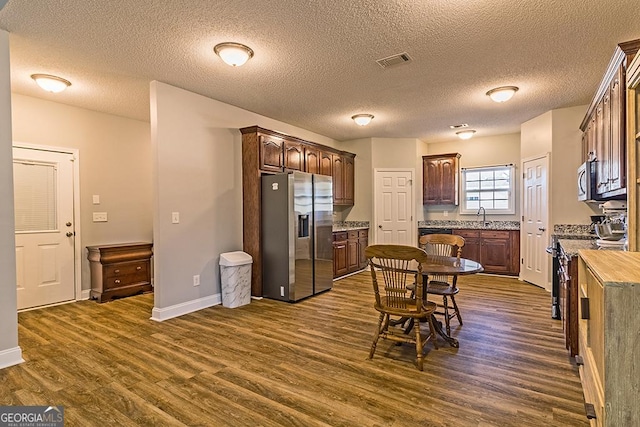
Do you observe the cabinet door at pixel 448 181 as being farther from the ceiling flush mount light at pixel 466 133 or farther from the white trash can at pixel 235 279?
the white trash can at pixel 235 279

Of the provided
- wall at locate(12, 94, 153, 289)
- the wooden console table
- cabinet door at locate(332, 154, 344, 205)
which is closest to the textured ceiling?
wall at locate(12, 94, 153, 289)

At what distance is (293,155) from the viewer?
5.34 metres

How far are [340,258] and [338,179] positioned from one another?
157cm

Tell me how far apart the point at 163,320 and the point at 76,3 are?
3.06 meters

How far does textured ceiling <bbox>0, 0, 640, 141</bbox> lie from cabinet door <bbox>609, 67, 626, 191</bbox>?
431mm

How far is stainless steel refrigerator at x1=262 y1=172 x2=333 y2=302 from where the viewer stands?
450 centimetres

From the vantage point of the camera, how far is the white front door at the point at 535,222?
5117 mm

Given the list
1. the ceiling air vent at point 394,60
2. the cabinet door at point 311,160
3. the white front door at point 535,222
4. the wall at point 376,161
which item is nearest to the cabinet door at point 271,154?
the cabinet door at point 311,160

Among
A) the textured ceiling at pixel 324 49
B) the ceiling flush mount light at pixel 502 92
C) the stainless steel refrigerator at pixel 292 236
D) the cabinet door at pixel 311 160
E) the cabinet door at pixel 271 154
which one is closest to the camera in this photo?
the textured ceiling at pixel 324 49

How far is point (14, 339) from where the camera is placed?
2.74m

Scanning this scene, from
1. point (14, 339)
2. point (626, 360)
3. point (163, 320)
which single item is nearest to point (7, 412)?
point (14, 339)

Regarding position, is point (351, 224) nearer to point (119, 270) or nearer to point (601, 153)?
point (119, 270)

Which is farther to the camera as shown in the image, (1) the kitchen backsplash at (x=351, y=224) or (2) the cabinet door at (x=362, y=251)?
(1) the kitchen backsplash at (x=351, y=224)

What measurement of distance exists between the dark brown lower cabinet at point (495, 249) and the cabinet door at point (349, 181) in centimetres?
234
